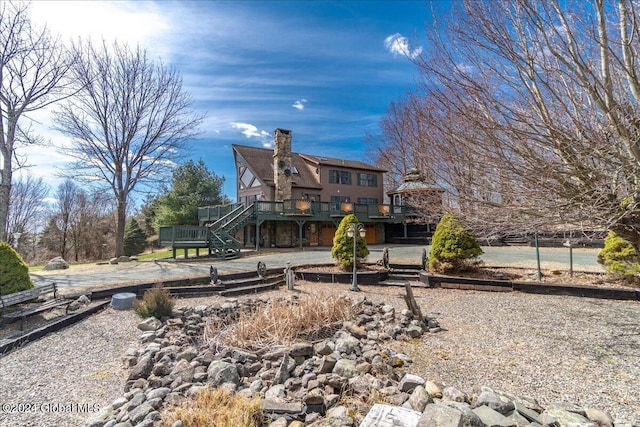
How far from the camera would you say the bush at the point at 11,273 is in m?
6.31

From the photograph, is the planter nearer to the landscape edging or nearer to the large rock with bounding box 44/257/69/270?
the landscape edging

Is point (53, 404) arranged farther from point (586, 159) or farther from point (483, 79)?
point (586, 159)

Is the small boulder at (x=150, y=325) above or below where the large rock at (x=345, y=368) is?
below

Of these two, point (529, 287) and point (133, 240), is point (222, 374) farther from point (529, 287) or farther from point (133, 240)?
point (133, 240)

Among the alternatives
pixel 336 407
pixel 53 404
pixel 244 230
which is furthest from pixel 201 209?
pixel 336 407

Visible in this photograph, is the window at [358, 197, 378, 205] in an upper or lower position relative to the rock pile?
upper

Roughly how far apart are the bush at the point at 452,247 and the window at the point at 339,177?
55.5 ft

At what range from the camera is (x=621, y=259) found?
302 inches

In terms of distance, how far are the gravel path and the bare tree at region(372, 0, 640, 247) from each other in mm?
1838

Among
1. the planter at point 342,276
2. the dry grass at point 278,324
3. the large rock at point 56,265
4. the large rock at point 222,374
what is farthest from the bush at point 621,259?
the large rock at point 56,265

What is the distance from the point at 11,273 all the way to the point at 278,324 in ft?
20.3

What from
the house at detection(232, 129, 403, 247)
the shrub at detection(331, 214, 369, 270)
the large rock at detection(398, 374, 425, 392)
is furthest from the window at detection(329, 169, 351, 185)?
the large rock at detection(398, 374, 425, 392)

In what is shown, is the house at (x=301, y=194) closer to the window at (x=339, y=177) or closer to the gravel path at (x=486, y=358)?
the window at (x=339, y=177)

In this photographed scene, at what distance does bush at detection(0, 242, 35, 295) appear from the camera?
6309 mm
